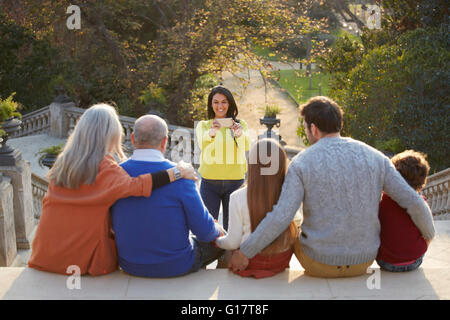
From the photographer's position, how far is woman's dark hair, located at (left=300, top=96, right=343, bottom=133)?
3.27m

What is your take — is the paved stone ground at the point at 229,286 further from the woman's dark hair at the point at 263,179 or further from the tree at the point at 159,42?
the tree at the point at 159,42

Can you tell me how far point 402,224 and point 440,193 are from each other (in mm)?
5342

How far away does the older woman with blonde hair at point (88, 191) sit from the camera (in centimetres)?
323

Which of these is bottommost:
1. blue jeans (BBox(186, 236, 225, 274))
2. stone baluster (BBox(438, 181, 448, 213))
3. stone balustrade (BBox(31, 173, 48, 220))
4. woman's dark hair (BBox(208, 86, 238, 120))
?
stone baluster (BBox(438, 181, 448, 213))

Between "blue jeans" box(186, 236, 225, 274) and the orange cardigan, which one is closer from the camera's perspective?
the orange cardigan

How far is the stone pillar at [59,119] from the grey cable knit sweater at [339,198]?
10.5m

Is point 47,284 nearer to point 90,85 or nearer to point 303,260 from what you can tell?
point 303,260

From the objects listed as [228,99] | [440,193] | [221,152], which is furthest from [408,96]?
[221,152]

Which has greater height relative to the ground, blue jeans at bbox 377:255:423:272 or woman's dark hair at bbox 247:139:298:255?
woman's dark hair at bbox 247:139:298:255

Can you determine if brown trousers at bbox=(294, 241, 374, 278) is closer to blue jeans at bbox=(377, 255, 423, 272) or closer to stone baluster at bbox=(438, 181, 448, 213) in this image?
blue jeans at bbox=(377, 255, 423, 272)

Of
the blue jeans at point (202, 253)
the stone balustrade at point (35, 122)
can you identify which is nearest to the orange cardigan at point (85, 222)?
the blue jeans at point (202, 253)

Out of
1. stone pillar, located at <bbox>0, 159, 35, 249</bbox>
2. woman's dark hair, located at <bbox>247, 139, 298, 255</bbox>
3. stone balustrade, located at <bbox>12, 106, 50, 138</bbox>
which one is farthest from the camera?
stone balustrade, located at <bbox>12, 106, 50, 138</bbox>

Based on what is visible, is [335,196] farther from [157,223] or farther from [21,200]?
[21,200]

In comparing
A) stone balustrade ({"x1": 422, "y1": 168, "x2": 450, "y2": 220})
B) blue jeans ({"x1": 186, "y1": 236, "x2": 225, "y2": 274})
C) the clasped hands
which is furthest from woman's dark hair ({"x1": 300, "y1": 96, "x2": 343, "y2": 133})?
stone balustrade ({"x1": 422, "y1": 168, "x2": 450, "y2": 220})
